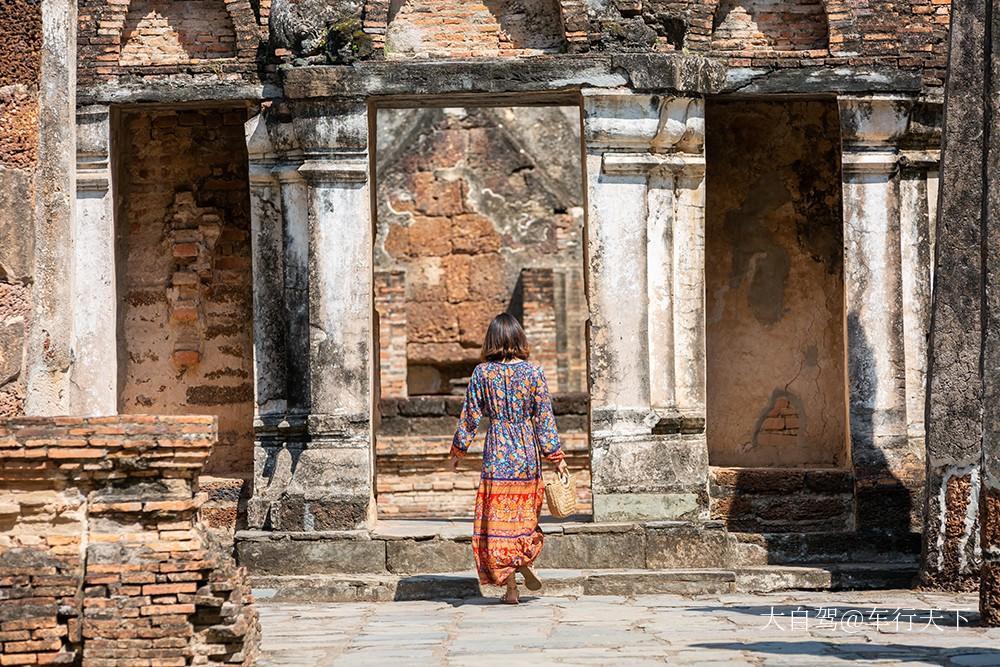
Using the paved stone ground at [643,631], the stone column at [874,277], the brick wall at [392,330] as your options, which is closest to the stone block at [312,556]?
the paved stone ground at [643,631]

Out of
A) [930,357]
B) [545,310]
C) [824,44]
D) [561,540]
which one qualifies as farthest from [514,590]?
[545,310]

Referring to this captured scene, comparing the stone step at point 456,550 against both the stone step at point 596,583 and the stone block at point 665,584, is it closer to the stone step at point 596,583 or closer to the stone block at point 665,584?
the stone step at point 596,583

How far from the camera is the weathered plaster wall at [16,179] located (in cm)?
678

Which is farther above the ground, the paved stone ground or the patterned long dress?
the patterned long dress

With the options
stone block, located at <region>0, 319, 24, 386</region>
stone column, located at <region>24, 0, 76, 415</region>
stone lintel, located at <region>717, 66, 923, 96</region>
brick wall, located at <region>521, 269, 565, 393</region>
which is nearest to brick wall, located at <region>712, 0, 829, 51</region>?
stone lintel, located at <region>717, 66, 923, 96</region>

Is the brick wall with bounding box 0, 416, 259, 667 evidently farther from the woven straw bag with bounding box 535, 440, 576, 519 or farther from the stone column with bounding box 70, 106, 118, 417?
the stone column with bounding box 70, 106, 118, 417

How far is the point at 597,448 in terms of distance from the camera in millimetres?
10531

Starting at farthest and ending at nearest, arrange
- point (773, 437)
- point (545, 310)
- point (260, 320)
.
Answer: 1. point (545, 310)
2. point (773, 437)
3. point (260, 320)

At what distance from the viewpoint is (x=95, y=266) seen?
1121cm

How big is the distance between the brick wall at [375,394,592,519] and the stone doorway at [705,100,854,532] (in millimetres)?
2749

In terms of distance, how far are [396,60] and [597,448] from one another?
2.64 m

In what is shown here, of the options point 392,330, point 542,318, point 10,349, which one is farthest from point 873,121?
point 542,318

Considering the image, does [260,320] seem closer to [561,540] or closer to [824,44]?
[561,540]

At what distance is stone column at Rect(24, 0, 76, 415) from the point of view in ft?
23.0
